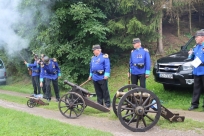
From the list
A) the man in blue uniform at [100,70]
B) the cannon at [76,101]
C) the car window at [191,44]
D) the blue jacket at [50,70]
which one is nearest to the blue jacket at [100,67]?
the man in blue uniform at [100,70]

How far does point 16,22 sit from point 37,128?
8.33 meters

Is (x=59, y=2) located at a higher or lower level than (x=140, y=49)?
higher

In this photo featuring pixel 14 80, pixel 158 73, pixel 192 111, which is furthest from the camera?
pixel 14 80

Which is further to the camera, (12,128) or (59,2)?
(59,2)

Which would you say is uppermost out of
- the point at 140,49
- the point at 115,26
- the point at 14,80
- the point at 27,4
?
the point at 27,4

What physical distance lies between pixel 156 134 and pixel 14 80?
12.7 metres

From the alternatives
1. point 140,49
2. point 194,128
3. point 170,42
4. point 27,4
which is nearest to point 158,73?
point 140,49

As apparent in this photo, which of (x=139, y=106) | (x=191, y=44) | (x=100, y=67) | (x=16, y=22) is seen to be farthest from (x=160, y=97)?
(x=16, y=22)

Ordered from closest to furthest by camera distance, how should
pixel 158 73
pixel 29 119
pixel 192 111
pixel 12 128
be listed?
pixel 12 128
pixel 29 119
pixel 192 111
pixel 158 73

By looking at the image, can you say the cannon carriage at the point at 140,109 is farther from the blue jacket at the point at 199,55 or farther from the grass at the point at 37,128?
the blue jacket at the point at 199,55

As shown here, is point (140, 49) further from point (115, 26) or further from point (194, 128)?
point (115, 26)

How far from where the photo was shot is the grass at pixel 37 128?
524 cm

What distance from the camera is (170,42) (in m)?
12.8

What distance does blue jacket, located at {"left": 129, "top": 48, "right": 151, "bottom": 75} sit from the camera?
710 centimetres
